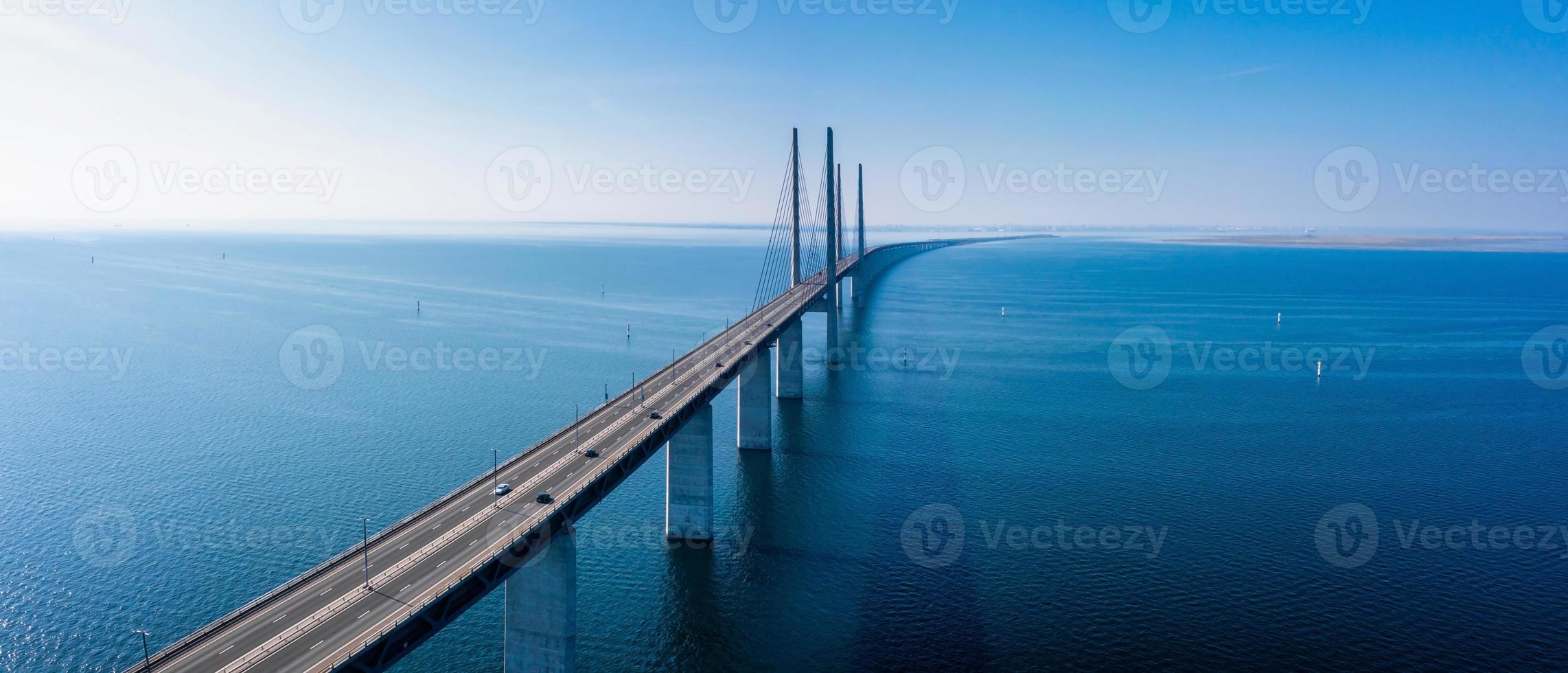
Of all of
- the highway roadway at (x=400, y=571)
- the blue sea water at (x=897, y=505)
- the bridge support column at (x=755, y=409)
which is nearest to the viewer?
the highway roadway at (x=400, y=571)

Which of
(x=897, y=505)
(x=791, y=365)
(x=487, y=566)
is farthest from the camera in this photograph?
(x=791, y=365)

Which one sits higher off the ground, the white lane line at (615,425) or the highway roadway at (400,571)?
the white lane line at (615,425)

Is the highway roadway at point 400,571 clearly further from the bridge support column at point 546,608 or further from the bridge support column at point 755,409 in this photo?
the bridge support column at point 755,409

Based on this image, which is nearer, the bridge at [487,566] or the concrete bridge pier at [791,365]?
the bridge at [487,566]

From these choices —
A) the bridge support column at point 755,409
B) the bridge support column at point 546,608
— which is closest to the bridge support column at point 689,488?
the bridge support column at point 546,608

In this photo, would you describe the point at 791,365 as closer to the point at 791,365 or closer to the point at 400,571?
the point at 791,365

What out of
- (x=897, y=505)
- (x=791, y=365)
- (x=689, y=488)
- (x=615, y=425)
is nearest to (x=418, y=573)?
(x=615, y=425)

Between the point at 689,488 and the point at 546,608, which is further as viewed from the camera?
the point at 689,488
